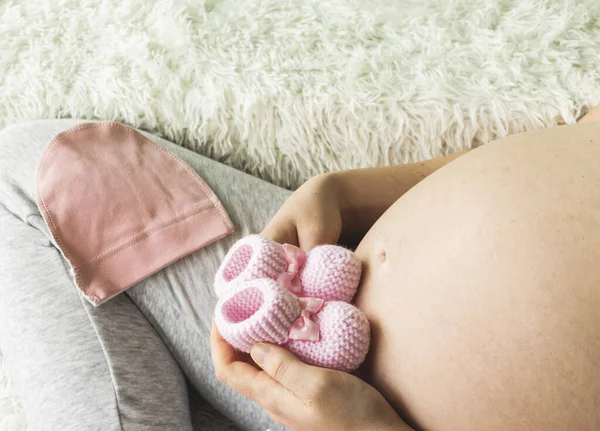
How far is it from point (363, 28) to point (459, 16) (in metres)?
0.16

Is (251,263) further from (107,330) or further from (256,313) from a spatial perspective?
(107,330)

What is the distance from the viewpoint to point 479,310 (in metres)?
0.47

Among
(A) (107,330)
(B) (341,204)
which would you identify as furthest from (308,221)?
(A) (107,330)

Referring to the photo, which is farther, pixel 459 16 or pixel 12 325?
pixel 459 16

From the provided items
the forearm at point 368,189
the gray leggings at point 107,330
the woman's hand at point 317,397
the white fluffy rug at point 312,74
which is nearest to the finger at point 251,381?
the woman's hand at point 317,397

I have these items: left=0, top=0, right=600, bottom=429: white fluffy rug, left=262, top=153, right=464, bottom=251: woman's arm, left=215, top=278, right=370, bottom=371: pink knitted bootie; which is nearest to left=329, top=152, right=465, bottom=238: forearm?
left=262, top=153, right=464, bottom=251: woman's arm

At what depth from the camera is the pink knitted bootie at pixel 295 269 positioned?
549mm

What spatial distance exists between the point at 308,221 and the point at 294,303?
0.15 metres

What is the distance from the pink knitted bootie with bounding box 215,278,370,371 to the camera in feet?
1.66

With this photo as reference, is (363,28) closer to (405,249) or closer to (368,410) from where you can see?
(405,249)

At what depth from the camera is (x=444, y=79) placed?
820mm

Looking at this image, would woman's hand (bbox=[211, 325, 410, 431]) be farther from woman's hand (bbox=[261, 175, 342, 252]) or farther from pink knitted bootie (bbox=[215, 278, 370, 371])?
woman's hand (bbox=[261, 175, 342, 252])

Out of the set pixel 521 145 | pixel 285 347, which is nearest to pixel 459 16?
pixel 521 145

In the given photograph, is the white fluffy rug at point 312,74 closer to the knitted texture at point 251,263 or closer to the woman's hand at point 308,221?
the woman's hand at point 308,221
